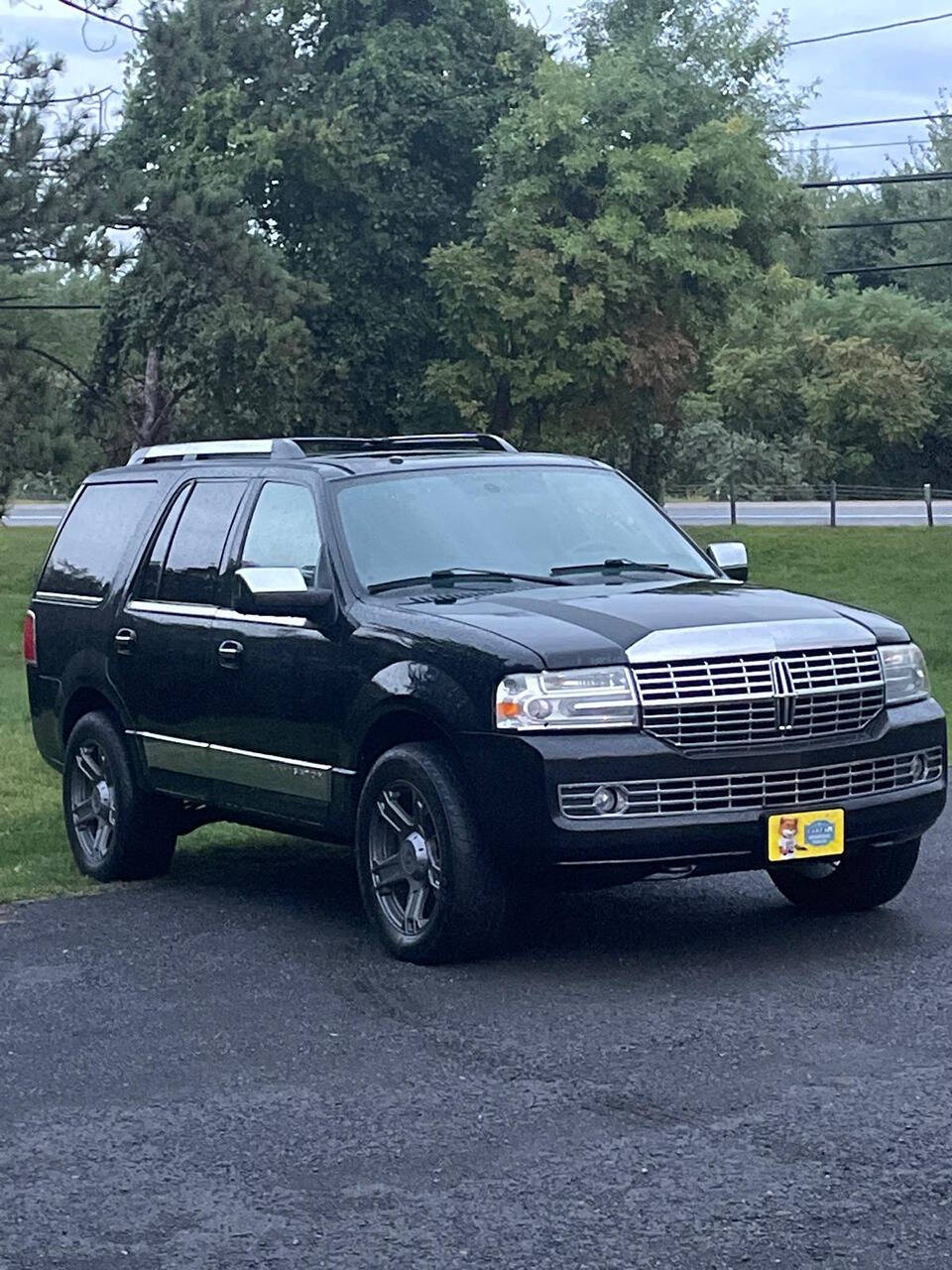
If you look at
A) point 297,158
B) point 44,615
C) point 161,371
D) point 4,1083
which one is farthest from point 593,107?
point 4,1083

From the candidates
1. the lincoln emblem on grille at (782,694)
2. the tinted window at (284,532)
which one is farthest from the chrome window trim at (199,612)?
the lincoln emblem on grille at (782,694)

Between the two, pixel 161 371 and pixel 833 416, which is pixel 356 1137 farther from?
pixel 833 416

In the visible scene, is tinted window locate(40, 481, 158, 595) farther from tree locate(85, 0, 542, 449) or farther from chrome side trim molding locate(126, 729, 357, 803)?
tree locate(85, 0, 542, 449)

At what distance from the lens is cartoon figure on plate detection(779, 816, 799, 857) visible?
7613 mm

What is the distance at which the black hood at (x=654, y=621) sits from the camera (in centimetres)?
757

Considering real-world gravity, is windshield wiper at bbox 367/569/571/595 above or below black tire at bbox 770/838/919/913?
above

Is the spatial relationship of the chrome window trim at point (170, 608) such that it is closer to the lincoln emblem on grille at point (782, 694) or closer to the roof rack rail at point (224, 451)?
the roof rack rail at point (224, 451)

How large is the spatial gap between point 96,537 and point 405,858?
3.28 meters

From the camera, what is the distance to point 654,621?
305 inches

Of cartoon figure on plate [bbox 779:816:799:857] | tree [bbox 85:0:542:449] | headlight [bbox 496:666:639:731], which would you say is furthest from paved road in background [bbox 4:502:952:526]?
headlight [bbox 496:666:639:731]

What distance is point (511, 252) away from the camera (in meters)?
36.2

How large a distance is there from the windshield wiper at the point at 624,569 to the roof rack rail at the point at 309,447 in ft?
3.65

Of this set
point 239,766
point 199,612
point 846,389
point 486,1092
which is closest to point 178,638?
point 199,612

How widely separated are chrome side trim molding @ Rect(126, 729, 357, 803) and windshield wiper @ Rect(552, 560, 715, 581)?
4.11ft
